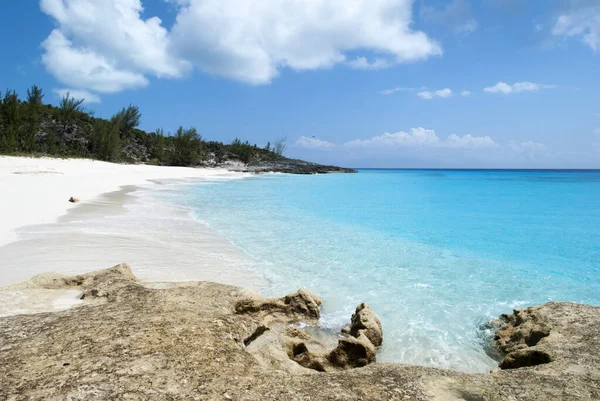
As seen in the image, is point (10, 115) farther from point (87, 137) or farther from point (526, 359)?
point (526, 359)

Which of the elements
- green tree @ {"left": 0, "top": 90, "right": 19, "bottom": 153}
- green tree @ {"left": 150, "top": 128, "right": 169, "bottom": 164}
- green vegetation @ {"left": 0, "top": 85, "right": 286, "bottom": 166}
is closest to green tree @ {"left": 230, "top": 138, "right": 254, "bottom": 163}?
green vegetation @ {"left": 0, "top": 85, "right": 286, "bottom": 166}

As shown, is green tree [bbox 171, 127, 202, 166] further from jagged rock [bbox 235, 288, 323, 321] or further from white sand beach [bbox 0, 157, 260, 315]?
jagged rock [bbox 235, 288, 323, 321]

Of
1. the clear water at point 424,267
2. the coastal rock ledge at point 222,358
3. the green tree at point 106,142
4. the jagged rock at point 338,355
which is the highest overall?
the green tree at point 106,142

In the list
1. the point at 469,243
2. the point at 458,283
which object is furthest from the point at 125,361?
the point at 469,243

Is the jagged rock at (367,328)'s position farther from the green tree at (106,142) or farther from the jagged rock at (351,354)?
the green tree at (106,142)

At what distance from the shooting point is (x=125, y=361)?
8.75 ft

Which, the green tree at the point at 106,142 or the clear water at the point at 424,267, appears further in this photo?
the green tree at the point at 106,142

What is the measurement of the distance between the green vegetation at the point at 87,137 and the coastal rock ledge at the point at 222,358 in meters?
34.3

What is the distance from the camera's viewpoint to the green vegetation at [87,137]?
1363 inches

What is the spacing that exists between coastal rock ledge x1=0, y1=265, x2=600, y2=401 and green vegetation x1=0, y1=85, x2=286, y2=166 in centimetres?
3432

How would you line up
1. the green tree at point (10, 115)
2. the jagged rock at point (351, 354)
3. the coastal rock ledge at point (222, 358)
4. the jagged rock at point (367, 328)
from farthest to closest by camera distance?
the green tree at point (10, 115) → the jagged rock at point (367, 328) → the jagged rock at point (351, 354) → the coastal rock ledge at point (222, 358)

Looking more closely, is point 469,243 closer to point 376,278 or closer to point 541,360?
point 376,278

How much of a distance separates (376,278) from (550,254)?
5996 mm

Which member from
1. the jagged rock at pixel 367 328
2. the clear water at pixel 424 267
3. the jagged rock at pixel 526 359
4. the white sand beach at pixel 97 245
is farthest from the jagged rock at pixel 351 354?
the white sand beach at pixel 97 245
